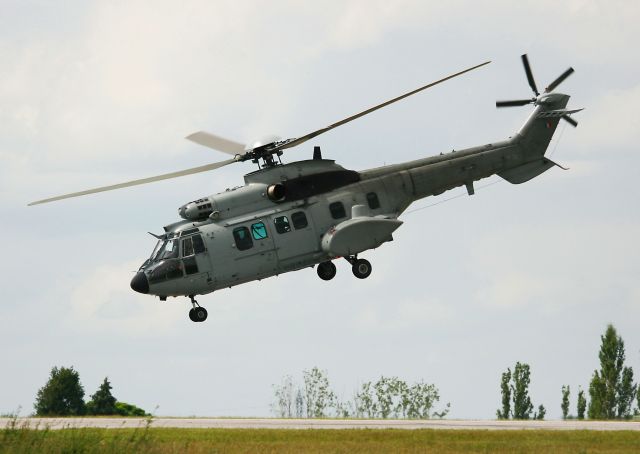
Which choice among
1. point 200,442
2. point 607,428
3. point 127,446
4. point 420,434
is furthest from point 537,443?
point 127,446

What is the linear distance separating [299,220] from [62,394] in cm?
2369

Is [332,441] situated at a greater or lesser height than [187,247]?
lesser

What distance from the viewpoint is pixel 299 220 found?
127ft

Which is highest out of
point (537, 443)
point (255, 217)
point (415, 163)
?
point (415, 163)

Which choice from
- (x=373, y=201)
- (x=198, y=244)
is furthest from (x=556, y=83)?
(x=198, y=244)

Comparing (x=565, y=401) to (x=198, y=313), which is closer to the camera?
(x=198, y=313)

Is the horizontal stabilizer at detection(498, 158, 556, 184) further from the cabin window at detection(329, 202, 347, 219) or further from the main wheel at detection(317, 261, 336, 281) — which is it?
the main wheel at detection(317, 261, 336, 281)

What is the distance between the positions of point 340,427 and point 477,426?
4.84 m

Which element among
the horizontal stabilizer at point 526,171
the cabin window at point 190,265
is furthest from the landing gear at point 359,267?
the horizontal stabilizer at point 526,171

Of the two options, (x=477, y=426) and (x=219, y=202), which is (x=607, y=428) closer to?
(x=477, y=426)

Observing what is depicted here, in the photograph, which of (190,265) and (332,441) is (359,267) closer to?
(190,265)

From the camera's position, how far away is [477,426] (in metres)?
39.5

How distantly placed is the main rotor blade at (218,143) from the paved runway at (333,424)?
9429 mm

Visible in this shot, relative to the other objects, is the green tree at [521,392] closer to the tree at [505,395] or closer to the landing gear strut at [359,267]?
the tree at [505,395]
